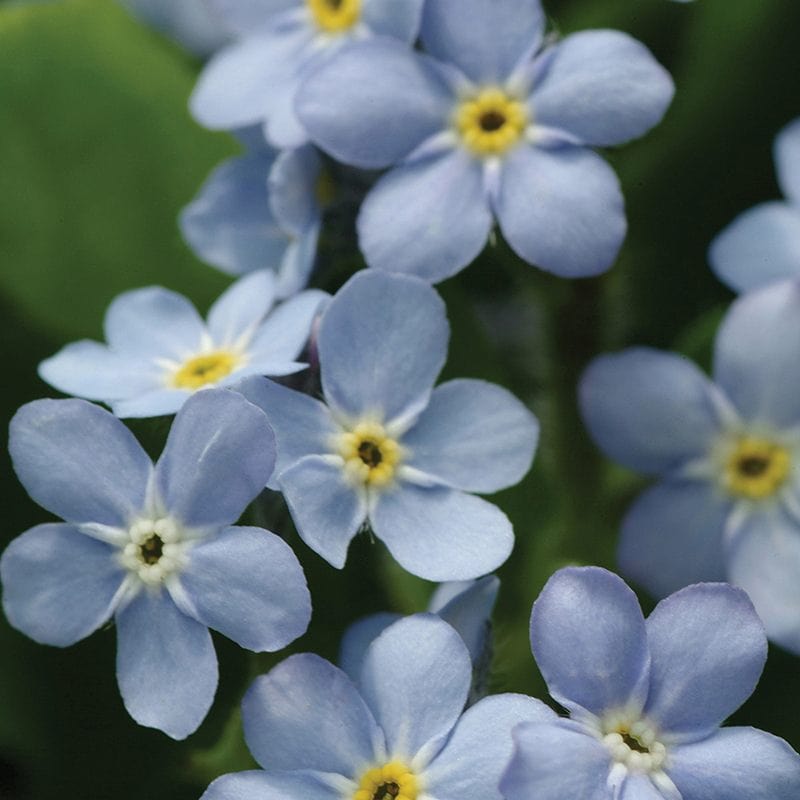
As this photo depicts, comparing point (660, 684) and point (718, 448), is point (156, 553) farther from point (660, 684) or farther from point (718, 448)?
point (718, 448)

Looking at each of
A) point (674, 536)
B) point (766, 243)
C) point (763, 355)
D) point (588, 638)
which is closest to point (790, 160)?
point (766, 243)

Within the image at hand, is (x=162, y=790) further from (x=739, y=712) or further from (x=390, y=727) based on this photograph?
(x=739, y=712)

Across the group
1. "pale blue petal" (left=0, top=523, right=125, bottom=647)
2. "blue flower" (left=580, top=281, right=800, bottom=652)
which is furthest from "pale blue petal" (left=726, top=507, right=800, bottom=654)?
"pale blue petal" (left=0, top=523, right=125, bottom=647)

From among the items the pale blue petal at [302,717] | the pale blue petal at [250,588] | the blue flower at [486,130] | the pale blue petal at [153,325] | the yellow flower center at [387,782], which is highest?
the blue flower at [486,130]

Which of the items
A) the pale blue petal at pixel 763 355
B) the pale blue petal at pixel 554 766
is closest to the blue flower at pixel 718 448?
the pale blue petal at pixel 763 355

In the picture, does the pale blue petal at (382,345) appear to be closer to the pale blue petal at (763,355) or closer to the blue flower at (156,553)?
the blue flower at (156,553)

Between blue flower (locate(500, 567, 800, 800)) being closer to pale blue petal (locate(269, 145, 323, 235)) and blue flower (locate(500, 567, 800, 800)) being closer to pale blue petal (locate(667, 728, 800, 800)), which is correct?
pale blue petal (locate(667, 728, 800, 800))
